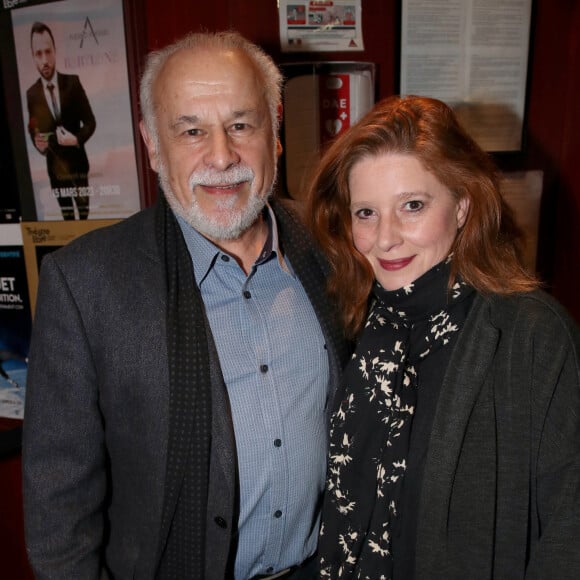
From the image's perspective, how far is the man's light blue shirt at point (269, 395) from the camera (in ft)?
4.03

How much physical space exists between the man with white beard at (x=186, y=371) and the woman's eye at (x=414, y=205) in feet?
1.22

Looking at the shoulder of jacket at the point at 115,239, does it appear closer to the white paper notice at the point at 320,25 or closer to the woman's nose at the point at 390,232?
the woman's nose at the point at 390,232

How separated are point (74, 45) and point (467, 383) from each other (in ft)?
5.22

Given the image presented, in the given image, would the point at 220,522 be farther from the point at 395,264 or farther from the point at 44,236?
the point at 44,236

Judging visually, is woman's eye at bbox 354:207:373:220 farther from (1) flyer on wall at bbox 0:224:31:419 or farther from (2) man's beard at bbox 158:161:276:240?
(1) flyer on wall at bbox 0:224:31:419

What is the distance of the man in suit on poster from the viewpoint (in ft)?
5.50

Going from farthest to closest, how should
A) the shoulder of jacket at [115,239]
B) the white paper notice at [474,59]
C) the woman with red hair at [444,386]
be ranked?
the white paper notice at [474,59] → the shoulder of jacket at [115,239] → the woman with red hair at [444,386]

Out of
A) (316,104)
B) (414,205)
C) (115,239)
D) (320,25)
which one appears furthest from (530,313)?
(320,25)

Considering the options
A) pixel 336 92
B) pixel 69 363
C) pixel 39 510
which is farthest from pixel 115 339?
pixel 336 92

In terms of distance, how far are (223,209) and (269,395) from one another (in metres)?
0.48

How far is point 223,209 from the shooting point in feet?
4.11

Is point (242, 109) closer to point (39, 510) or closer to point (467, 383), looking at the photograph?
point (467, 383)

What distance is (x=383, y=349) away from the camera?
1315 mm

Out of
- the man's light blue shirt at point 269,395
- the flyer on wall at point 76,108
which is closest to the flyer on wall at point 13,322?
the flyer on wall at point 76,108
